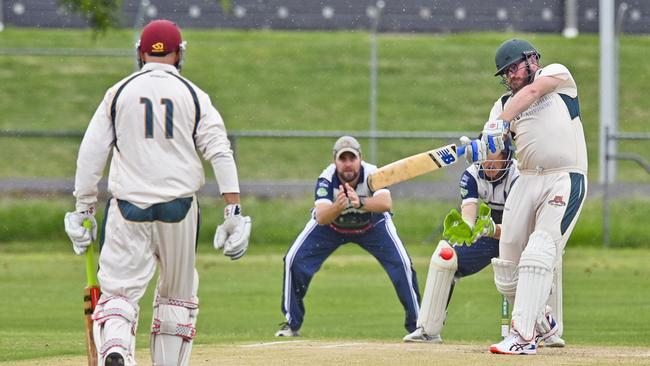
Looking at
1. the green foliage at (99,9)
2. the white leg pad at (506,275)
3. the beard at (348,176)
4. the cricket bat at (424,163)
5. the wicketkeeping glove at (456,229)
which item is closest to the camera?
the cricket bat at (424,163)

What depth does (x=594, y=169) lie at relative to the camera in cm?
3027

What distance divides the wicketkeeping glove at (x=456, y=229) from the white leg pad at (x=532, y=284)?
0.96 meters

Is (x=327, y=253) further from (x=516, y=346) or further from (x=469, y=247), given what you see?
(x=516, y=346)

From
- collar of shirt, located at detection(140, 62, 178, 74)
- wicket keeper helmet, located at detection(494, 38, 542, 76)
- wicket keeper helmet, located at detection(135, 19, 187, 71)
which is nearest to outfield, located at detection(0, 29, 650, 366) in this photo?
wicket keeper helmet, located at detection(494, 38, 542, 76)

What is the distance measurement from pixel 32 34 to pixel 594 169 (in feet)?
46.8

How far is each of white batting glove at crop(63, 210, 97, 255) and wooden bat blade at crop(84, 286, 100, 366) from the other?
1.06ft

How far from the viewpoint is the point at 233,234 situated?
8.54 meters

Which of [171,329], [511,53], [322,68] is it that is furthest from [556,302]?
[322,68]

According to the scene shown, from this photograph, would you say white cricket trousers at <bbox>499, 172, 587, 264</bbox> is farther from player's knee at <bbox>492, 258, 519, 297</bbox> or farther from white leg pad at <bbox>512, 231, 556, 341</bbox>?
white leg pad at <bbox>512, 231, 556, 341</bbox>

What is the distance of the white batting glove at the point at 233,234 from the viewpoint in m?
8.50

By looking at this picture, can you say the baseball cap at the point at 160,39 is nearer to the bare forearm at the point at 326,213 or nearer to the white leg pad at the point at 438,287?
the white leg pad at the point at 438,287

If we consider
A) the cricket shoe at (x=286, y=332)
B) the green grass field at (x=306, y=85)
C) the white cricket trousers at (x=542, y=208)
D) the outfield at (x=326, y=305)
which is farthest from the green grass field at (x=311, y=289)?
the green grass field at (x=306, y=85)

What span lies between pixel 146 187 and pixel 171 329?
903 millimetres

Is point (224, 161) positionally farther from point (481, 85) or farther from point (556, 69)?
point (481, 85)
